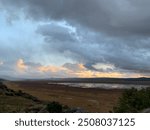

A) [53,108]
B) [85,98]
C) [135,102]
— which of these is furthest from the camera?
[85,98]

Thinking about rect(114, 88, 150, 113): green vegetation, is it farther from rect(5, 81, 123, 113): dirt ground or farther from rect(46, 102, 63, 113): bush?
rect(5, 81, 123, 113): dirt ground

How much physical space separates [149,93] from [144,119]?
879 centimetres

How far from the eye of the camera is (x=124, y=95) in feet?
70.3

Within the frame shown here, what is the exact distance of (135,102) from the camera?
20188 millimetres

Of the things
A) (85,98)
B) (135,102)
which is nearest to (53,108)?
(135,102)

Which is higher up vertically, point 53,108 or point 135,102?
point 135,102

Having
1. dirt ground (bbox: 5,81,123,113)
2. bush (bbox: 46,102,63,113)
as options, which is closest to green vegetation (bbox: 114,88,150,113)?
bush (bbox: 46,102,63,113)

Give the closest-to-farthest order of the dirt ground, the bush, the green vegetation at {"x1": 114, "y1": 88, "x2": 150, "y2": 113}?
the green vegetation at {"x1": 114, "y1": 88, "x2": 150, "y2": 113} < the bush < the dirt ground

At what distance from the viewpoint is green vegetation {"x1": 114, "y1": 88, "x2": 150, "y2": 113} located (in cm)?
1952

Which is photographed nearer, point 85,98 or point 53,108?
point 53,108

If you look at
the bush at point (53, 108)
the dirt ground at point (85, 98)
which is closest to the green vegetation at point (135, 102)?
the bush at point (53, 108)

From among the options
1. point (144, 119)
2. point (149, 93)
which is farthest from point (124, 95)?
point (144, 119)

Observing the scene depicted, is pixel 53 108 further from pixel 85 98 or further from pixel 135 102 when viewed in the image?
pixel 85 98

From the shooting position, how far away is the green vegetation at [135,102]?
19.5 m
